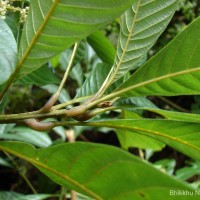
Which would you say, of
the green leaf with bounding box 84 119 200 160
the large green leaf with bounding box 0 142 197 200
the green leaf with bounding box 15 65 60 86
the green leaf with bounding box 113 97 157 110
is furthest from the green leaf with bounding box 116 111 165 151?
the large green leaf with bounding box 0 142 197 200

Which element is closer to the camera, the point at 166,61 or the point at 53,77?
the point at 166,61

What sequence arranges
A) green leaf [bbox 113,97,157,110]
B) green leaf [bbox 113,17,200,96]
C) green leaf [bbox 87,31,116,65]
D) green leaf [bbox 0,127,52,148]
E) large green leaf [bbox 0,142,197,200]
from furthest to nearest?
green leaf [bbox 0,127,52,148]
green leaf [bbox 87,31,116,65]
green leaf [bbox 113,97,157,110]
green leaf [bbox 113,17,200,96]
large green leaf [bbox 0,142,197,200]

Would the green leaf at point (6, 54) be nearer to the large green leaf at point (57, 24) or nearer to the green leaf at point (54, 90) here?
the large green leaf at point (57, 24)

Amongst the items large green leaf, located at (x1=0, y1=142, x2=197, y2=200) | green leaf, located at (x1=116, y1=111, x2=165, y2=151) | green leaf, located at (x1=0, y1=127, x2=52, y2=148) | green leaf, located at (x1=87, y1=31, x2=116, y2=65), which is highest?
green leaf, located at (x1=87, y1=31, x2=116, y2=65)

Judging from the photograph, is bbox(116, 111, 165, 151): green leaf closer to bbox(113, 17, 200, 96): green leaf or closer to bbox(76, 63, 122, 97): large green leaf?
bbox(76, 63, 122, 97): large green leaf

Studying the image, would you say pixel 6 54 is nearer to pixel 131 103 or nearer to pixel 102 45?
pixel 131 103

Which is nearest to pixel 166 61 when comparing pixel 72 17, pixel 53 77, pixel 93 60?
pixel 72 17

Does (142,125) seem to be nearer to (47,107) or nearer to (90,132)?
(47,107)
